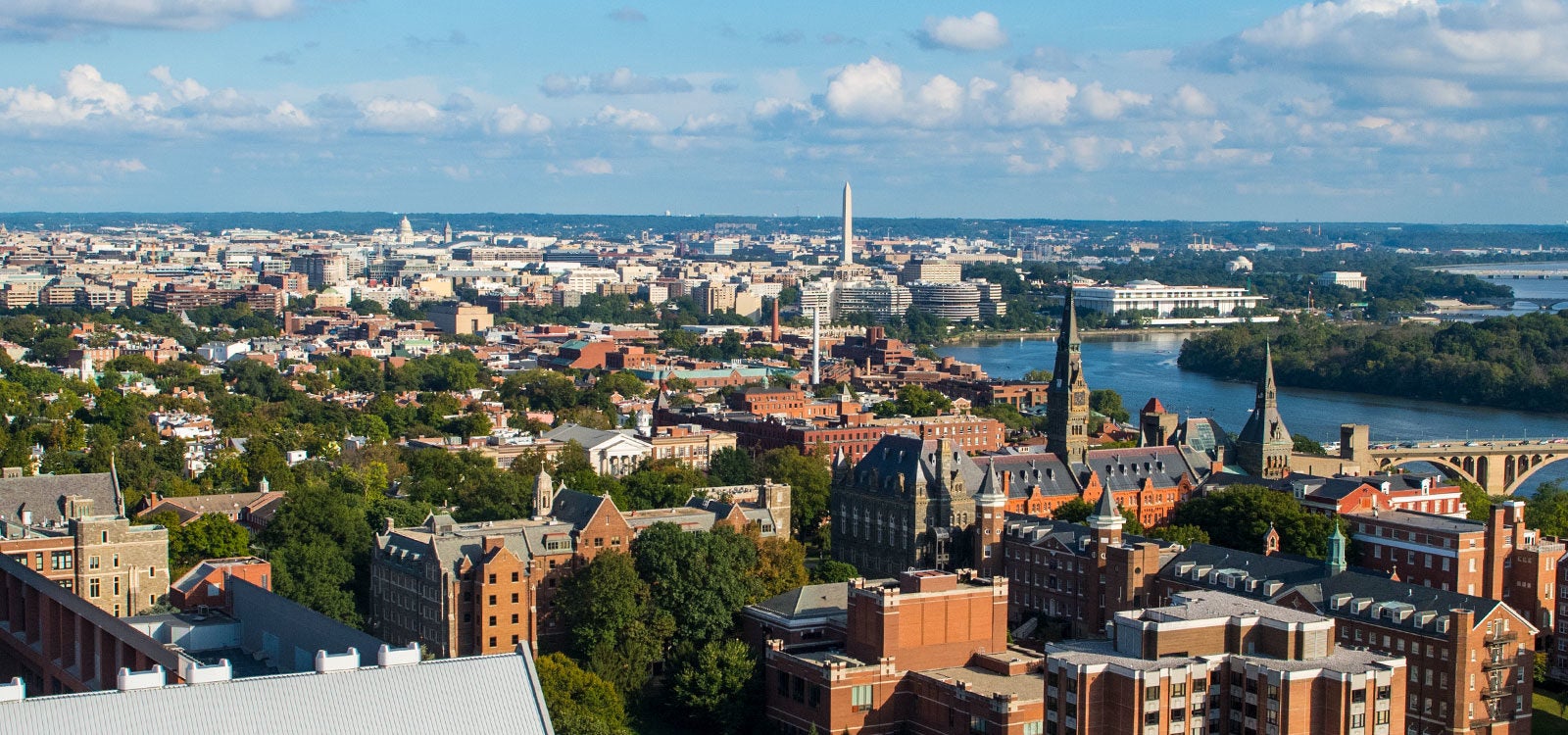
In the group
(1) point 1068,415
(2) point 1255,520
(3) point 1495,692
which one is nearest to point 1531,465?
(1) point 1068,415

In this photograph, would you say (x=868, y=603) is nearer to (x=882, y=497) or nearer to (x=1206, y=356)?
(x=882, y=497)

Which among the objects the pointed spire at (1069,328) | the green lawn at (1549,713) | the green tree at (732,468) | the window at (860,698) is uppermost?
the pointed spire at (1069,328)

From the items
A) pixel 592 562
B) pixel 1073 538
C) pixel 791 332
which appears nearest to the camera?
pixel 592 562

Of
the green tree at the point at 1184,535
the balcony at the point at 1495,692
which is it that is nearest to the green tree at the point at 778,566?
the green tree at the point at 1184,535

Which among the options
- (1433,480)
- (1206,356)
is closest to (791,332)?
(1206,356)

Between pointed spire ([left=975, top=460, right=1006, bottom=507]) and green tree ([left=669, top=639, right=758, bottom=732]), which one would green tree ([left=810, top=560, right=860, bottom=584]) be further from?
green tree ([left=669, top=639, right=758, bottom=732])

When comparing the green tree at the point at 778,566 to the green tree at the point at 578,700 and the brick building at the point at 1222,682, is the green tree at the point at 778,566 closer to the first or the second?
the green tree at the point at 578,700
